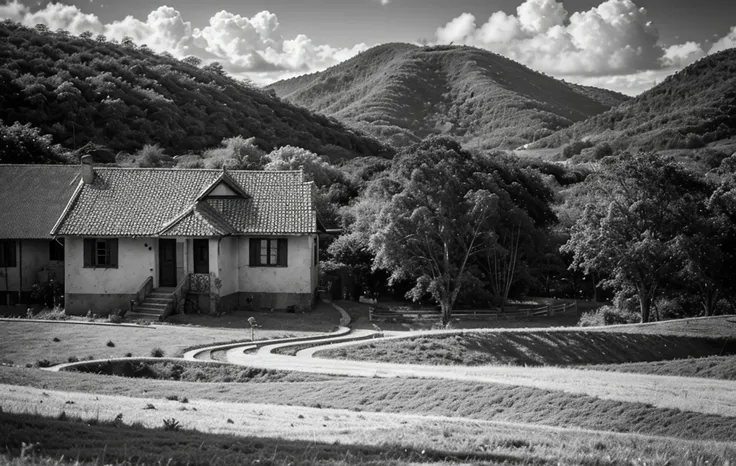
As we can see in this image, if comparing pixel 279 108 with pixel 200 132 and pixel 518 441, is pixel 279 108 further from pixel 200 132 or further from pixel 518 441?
pixel 518 441

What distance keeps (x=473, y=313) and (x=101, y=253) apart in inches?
833

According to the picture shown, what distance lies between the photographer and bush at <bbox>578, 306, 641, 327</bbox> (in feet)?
148

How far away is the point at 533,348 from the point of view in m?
33.4

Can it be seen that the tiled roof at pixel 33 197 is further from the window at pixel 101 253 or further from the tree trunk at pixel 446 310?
the tree trunk at pixel 446 310

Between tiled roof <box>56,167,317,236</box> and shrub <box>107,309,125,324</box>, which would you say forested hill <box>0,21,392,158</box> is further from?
shrub <box>107,309,125,324</box>

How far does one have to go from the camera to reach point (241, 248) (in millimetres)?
39906

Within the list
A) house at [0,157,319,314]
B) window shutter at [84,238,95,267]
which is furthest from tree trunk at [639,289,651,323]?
window shutter at [84,238,95,267]

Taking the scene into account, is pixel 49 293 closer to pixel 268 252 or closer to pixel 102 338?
pixel 102 338

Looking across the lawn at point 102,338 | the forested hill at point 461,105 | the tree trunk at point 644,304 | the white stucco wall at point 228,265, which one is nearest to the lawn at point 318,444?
the lawn at point 102,338

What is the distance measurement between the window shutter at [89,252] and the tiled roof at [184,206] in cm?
82

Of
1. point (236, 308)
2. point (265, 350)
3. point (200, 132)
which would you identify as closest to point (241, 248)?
point (236, 308)

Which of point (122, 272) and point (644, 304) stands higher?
point (122, 272)

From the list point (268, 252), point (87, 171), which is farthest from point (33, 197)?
point (268, 252)

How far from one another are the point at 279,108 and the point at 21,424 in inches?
4507
